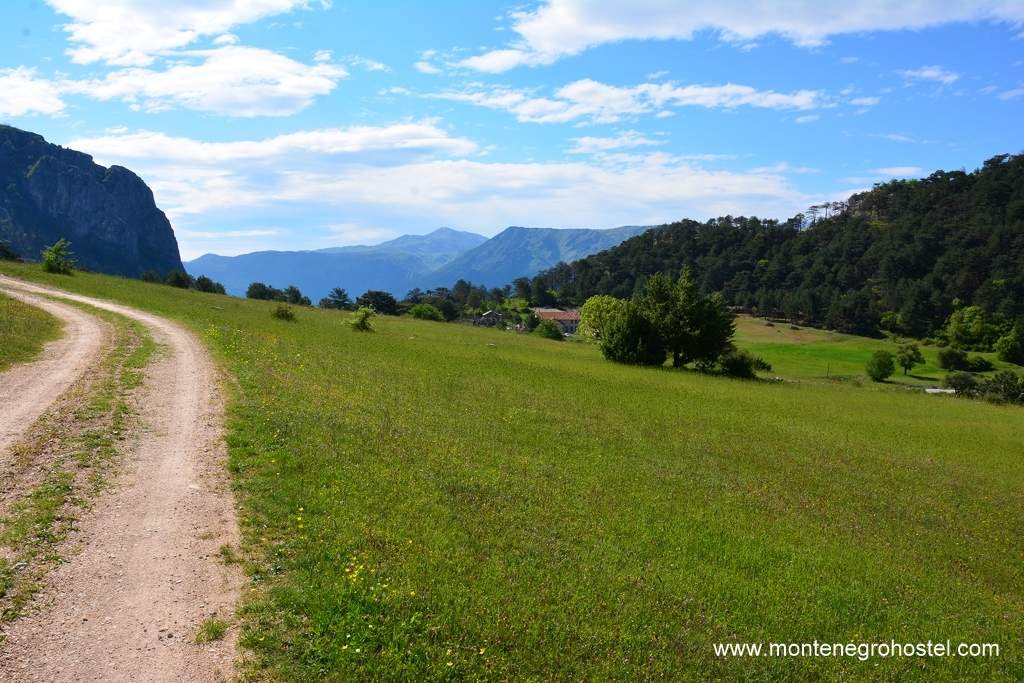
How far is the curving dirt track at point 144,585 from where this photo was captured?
753 cm

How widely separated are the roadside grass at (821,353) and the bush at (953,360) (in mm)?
1576

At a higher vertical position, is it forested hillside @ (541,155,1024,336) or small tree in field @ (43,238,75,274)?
forested hillside @ (541,155,1024,336)

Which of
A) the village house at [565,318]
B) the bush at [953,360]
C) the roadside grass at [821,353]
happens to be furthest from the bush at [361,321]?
the village house at [565,318]

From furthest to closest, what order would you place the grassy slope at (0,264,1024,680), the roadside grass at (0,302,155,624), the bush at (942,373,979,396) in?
the bush at (942,373,979,396), the grassy slope at (0,264,1024,680), the roadside grass at (0,302,155,624)

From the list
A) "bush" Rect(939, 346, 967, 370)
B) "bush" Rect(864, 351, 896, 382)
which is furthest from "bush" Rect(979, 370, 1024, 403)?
"bush" Rect(939, 346, 967, 370)

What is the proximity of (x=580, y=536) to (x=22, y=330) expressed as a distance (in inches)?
1072

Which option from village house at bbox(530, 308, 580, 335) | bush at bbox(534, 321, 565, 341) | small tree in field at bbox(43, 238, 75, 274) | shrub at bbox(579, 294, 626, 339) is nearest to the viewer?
small tree in field at bbox(43, 238, 75, 274)

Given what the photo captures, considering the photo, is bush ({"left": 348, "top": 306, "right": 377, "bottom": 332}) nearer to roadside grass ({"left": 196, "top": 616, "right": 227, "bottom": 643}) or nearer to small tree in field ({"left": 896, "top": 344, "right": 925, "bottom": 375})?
roadside grass ({"left": 196, "top": 616, "right": 227, "bottom": 643})

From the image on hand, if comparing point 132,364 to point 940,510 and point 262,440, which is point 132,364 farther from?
point 940,510

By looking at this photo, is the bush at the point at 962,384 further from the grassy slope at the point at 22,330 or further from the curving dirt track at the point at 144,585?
the grassy slope at the point at 22,330

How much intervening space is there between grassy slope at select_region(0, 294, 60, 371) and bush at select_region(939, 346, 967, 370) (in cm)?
12384

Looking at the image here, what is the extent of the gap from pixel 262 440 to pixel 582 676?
1074 cm

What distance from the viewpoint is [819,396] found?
5091cm

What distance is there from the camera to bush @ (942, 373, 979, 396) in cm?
7644
